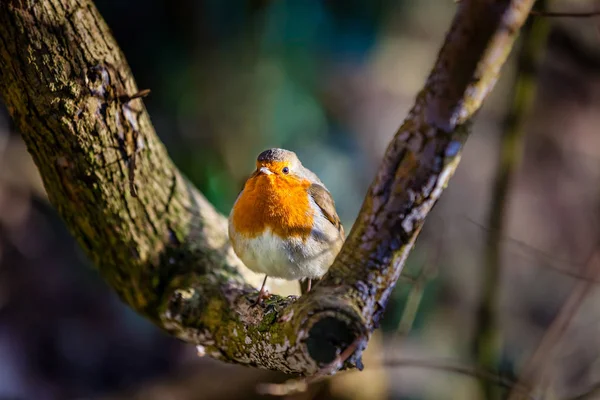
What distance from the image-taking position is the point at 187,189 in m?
3.04

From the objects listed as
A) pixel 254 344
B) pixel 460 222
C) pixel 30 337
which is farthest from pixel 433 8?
pixel 254 344

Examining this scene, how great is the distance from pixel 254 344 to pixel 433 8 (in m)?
6.19

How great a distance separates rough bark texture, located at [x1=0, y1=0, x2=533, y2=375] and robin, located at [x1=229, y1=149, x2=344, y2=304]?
179mm

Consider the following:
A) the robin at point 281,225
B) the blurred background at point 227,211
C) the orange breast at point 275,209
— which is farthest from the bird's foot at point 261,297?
the blurred background at point 227,211

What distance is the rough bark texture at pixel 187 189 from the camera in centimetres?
157

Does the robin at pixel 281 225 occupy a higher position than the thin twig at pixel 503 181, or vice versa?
the thin twig at pixel 503 181

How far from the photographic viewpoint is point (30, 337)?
18.6ft

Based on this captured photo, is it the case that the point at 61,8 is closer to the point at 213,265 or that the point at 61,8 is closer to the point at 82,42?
the point at 82,42

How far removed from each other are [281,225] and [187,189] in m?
0.55

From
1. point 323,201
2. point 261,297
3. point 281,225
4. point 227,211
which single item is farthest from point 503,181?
point 227,211

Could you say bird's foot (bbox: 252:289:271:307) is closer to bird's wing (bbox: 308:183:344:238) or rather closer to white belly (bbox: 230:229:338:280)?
white belly (bbox: 230:229:338:280)

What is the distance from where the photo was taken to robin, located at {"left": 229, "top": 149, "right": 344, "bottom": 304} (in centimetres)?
276

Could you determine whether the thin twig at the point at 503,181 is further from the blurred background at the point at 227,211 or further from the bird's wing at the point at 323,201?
the bird's wing at the point at 323,201

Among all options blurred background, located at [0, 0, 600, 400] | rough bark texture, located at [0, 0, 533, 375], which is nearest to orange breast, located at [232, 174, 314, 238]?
rough bark texture, located at [0, 0, 533, 375]
